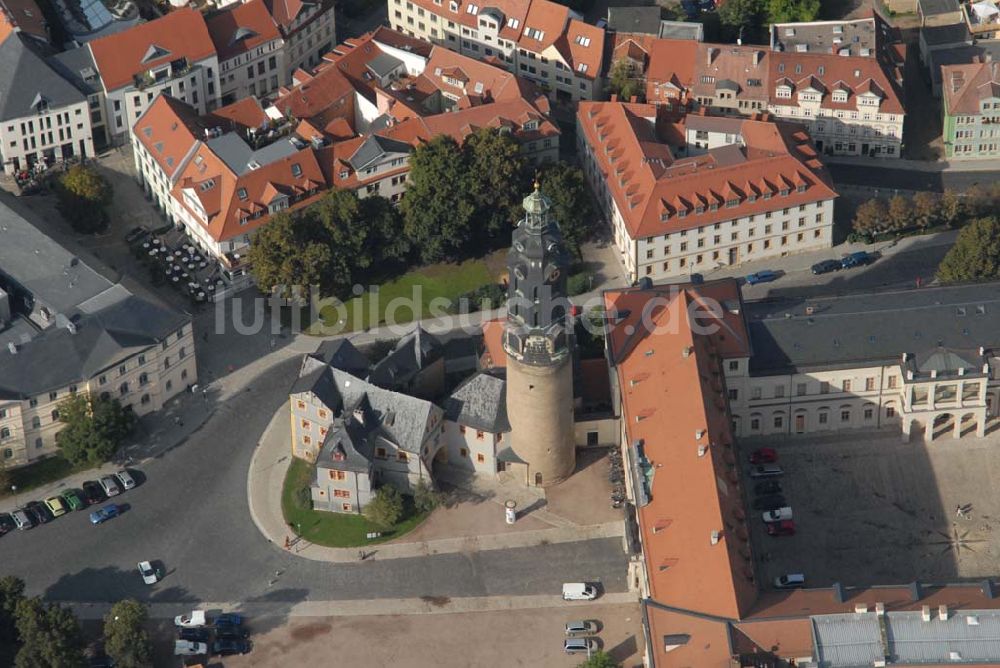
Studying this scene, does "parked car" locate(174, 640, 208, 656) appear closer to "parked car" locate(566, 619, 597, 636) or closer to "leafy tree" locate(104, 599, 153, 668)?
"leafy tree" locate(104, 599, 153, 668)

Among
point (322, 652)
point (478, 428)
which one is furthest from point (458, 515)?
point (322, 652)

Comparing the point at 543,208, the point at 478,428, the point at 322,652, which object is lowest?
the point at 322,652

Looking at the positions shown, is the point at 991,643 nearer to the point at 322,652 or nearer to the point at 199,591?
the point at 322,652

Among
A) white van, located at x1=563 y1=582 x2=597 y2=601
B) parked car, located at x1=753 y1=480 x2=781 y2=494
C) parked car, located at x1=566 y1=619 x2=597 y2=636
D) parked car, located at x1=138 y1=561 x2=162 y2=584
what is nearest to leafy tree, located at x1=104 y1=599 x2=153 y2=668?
parked car, located at x1=138 y1=561 x2=162 y2=584

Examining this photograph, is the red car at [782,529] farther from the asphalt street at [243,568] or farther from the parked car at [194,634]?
the parked car at [194,634]

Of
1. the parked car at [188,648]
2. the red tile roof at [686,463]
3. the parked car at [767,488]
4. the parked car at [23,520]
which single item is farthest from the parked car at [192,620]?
the parked car at [767,488]
